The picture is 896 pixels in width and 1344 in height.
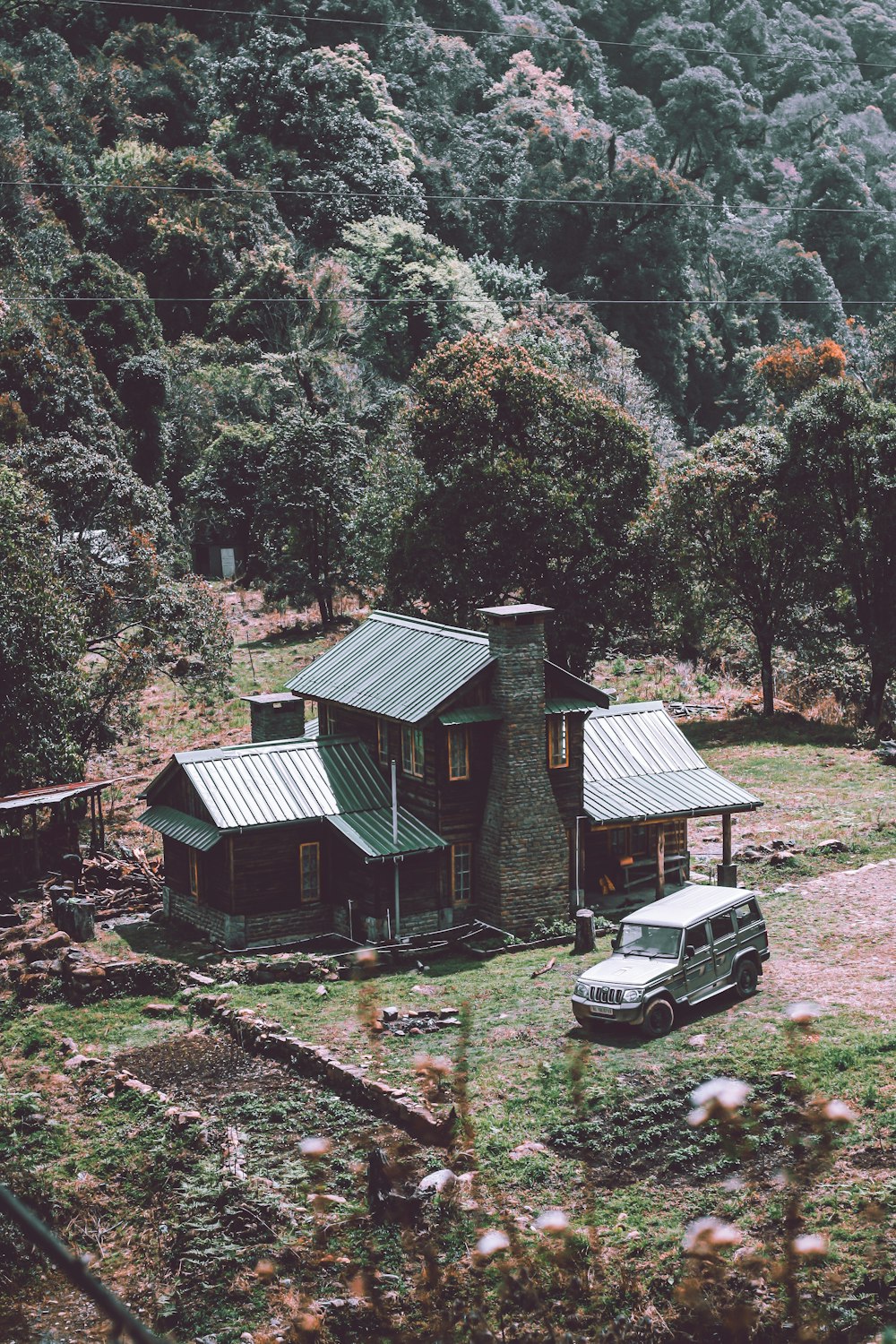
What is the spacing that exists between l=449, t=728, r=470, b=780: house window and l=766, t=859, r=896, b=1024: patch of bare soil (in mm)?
6872

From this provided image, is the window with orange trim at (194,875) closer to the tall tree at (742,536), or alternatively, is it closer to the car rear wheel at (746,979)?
the car rear wheel at (746,979)

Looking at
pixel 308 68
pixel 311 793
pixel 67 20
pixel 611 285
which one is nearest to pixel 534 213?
pixel 611 285

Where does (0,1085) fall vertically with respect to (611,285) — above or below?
below

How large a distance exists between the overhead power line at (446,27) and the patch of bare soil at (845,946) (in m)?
94.5

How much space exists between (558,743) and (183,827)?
7.70m

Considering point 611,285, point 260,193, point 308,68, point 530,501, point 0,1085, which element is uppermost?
point 308,68

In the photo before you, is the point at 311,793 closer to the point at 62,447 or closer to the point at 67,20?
the point at 62,447

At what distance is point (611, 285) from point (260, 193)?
76.3 ft

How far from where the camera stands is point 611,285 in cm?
9162

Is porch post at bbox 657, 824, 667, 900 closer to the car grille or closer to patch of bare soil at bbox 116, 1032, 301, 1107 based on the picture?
the car grille

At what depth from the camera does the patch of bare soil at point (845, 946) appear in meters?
22.2

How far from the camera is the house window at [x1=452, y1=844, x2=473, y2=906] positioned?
91.4 feet

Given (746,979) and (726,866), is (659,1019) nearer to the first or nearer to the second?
(746,979)

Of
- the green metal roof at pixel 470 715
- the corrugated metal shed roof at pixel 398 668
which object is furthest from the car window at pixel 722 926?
the corrugated metal shed roof at pixel 398 668
